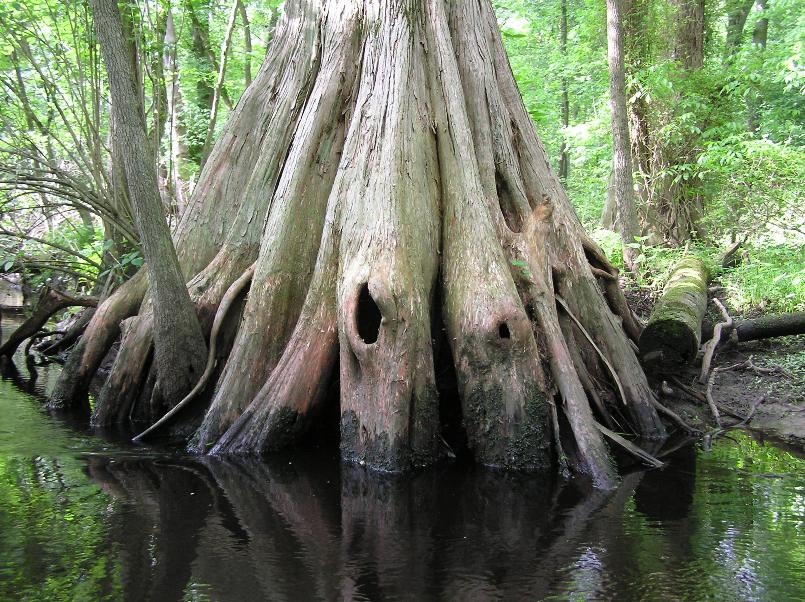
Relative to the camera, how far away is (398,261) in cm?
573

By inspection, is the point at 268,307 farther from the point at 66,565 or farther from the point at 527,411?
the point at 66,565

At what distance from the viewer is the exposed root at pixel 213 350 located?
642 centimetres

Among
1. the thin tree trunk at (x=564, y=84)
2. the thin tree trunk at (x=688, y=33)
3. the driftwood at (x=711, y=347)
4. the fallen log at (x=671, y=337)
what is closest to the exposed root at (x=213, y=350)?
the fallen log at (x=671, y=337)

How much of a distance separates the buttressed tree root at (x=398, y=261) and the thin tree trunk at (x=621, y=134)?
3.57 metres

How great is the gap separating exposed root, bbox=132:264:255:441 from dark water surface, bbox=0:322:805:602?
392mm

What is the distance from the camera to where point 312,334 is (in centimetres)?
605

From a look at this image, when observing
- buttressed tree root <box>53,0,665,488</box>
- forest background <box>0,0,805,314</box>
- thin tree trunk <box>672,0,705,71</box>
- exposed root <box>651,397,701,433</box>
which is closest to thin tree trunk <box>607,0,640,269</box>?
forest background <box>0,0,805,314</box>

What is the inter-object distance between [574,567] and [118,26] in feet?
16.8

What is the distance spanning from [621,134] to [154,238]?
749 centimetres

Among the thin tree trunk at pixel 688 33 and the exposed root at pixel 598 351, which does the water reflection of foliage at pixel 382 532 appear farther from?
the thin tree trunk at pixel 688 33

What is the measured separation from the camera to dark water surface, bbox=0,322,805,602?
140 inches

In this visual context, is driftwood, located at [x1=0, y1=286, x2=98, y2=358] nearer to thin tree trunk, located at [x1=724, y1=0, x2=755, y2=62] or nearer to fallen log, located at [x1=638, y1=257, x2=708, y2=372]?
fallen log, located at [x1=638, y1=257, x2=708, y2=372]

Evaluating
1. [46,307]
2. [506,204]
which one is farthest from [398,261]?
[46,307]

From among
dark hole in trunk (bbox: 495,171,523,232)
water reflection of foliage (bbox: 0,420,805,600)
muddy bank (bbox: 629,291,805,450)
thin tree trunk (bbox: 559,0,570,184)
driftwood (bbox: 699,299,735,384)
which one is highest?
thin tree trunk (bbox: 559,0,570,184)
